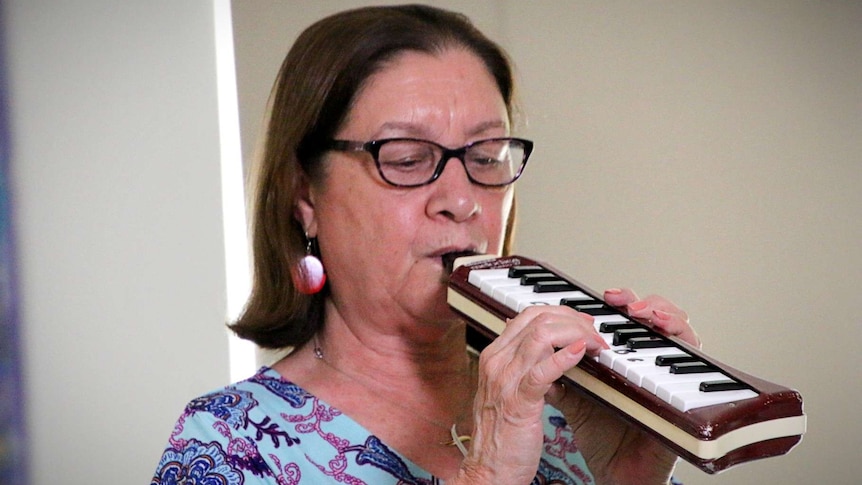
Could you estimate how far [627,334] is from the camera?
0.88 meters

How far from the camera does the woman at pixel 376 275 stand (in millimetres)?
1096

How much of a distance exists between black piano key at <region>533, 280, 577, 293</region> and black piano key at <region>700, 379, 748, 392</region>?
0.68 feet

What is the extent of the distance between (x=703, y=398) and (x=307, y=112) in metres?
0.63

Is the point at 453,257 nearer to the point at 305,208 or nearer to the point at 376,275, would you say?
the point at 376,275

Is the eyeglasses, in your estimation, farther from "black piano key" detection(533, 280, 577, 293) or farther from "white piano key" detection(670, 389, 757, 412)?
"white piano key" detection(670, 389, 757, 412)

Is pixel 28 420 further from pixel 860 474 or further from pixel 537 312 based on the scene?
pixel 860 474

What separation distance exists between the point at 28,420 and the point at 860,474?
1773 millimetres

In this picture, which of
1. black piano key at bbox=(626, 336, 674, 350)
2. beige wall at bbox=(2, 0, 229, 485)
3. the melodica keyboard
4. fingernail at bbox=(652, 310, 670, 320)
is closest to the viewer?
the melodica keyboard

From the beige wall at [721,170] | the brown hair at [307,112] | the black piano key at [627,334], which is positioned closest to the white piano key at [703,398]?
the black piano key at [627,334]

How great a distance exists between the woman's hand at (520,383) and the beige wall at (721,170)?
4.09 ft

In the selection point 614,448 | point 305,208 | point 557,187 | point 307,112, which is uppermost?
point 307,112

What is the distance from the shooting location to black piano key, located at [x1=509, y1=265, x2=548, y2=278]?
1.00 m

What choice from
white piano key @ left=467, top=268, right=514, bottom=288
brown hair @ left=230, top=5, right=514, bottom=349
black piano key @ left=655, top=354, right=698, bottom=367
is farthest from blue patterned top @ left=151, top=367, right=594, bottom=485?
black piano key @ left=655, top=354, right=698, bottom=367

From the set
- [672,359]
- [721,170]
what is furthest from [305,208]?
[721,170]
